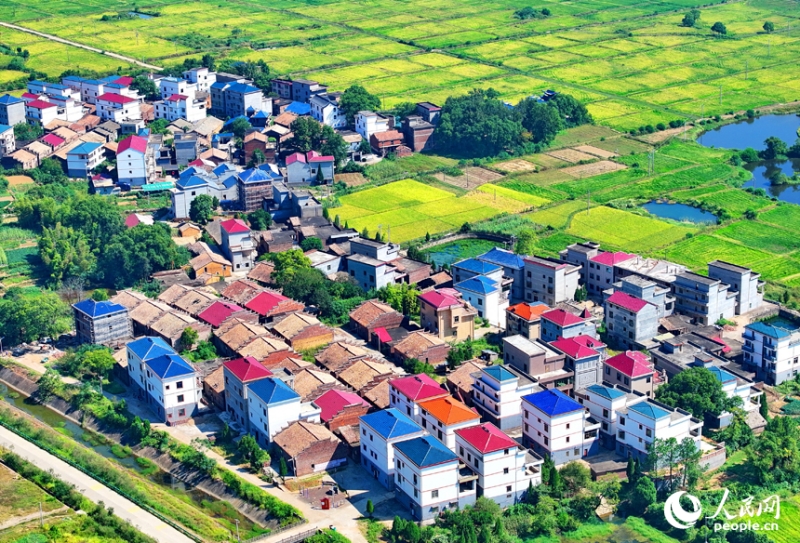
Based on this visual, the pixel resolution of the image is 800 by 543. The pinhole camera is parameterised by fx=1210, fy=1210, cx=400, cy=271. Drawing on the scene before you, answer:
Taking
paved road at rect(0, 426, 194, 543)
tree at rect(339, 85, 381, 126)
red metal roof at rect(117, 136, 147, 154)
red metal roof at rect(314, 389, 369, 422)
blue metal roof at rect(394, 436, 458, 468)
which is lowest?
paved road at rect(0, 426, 194, 543)

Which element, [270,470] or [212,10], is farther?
[212,10]

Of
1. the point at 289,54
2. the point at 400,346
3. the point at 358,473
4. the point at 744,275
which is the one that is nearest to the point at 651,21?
the point at 289,54

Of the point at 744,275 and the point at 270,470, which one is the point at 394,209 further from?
the point at 270,470

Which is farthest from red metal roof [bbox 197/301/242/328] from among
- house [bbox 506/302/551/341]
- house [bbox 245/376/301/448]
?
house [bbox 506/302/551/341]

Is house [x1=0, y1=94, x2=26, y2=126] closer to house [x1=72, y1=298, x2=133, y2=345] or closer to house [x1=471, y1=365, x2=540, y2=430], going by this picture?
house [x1=72, y1=298, x2=133, y2=345]

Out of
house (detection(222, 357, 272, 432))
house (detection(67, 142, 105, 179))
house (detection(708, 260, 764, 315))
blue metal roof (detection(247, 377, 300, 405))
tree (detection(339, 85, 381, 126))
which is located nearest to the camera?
blue metal roof (detection(247, 377, 300, 405))

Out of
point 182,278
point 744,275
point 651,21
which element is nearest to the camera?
point 744,275

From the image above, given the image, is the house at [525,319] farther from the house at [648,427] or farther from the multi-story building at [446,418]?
the house at [648,427]
